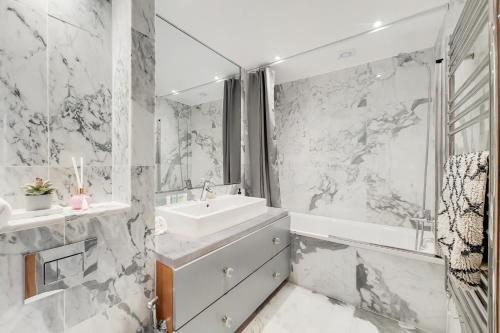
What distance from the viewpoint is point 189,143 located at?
1.83 m

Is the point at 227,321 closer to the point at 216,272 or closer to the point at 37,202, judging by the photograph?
the point at 216,272

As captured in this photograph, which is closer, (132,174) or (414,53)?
(132,174)

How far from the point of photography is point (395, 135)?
7.23 feet

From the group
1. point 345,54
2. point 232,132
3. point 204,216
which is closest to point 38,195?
point 204,216

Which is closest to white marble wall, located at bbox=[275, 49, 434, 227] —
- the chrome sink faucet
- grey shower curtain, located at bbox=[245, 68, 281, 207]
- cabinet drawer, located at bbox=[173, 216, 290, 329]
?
grey shower curtain, located at bbox=[245, 68, 281, 207]

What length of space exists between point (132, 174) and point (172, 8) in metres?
1.25

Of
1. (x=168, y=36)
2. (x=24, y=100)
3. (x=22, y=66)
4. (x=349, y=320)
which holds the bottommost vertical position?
(x=349, y=320)

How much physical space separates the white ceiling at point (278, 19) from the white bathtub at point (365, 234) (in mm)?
1755

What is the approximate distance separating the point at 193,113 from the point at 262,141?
84 cm

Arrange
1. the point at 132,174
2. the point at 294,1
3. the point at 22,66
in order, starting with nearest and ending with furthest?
the point at 22,66 → the point at 132,174 → the point at 294,1

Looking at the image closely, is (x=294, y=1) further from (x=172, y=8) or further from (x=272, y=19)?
(x=172, y=8)

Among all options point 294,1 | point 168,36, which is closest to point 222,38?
point 168,36

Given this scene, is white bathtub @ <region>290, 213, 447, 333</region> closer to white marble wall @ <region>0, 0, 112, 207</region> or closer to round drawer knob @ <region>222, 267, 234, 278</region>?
round drawer knob @ <region>222, 267, 234, 278</region>

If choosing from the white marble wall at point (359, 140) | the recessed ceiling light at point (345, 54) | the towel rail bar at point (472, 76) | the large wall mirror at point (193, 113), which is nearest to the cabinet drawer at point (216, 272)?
the large wall mirror at point (193, 113)
